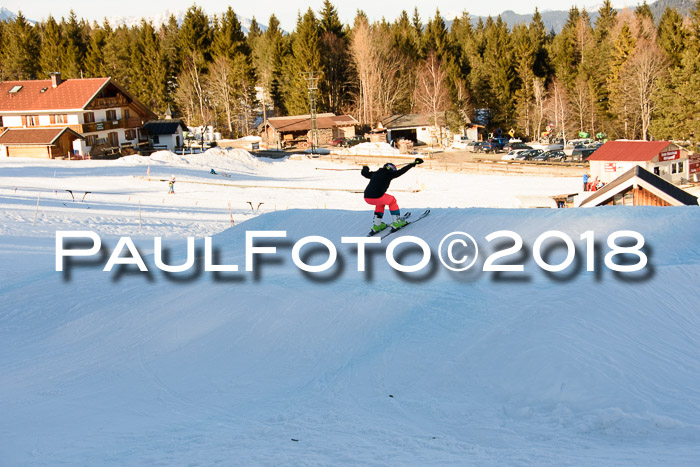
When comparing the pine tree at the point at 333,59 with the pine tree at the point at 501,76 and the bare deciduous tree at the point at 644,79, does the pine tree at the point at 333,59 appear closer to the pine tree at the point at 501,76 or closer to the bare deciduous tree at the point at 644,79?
the pine tree at the point at 501,76

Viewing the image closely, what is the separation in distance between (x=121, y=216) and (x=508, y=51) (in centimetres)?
5690

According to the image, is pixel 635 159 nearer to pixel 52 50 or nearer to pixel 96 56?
pixel 96 56

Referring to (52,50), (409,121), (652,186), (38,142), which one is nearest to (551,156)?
(409,121)

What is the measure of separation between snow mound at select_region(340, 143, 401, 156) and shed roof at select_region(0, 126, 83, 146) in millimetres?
22333

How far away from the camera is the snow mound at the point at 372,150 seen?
185 feet

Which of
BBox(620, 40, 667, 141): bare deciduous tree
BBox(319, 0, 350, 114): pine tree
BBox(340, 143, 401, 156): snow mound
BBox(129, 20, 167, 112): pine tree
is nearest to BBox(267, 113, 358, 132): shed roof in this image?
BBox(319, 0, 350, 114): pine tree

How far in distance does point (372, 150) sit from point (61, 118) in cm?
2499

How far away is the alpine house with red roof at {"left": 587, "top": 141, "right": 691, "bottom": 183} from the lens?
34812 mm

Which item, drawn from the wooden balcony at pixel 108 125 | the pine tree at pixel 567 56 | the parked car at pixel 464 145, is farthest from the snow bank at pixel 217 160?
the pine tree at pixel 567 56

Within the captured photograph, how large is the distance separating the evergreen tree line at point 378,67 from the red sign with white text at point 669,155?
2275 centimetres

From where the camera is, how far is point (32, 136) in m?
45.3

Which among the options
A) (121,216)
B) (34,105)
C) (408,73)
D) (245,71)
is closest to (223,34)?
(245,71)

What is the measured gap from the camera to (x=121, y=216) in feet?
Answer: 82.3

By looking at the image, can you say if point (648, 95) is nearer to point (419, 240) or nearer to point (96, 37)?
point (419, 240)
